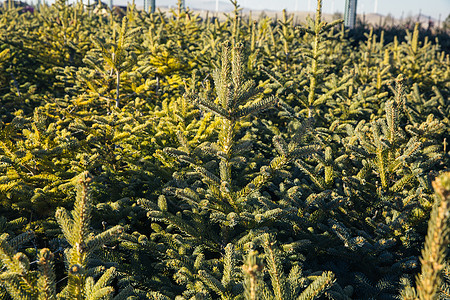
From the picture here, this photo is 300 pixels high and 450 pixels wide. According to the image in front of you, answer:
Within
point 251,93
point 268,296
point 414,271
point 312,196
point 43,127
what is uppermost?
point 251,93

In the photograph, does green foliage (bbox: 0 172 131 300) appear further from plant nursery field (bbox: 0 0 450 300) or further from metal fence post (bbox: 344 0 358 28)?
metal fence post (bbox: 344 0 358 28)

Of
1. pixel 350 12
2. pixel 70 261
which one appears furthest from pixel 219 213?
pixel 350 12

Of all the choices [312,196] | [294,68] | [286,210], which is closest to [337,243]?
[312,196]

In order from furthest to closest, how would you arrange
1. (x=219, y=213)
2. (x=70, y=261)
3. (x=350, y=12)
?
(x=350, y=12) → (x=219, y=213) → (x=70, y=261)

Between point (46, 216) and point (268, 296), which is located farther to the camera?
point (46, 216)

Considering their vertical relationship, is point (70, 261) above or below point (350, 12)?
below

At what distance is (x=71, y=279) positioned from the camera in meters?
1.56

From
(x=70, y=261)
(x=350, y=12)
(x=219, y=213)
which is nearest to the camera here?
(x=70, y=261)

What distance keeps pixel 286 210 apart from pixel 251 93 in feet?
3.02

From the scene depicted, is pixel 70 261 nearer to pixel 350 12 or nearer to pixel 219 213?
pixel 219 213

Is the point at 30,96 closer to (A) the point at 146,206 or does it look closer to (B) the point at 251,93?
(A) the point at 146,206

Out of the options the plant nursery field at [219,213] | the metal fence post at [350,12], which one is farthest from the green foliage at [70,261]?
the metal fence post at [350,12]

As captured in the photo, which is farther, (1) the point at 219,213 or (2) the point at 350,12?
(2) the point at 350,12

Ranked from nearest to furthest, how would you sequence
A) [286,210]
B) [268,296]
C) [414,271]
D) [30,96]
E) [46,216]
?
[268,296] < [286,210] < [414,271] < [46,216] < [30,96]
